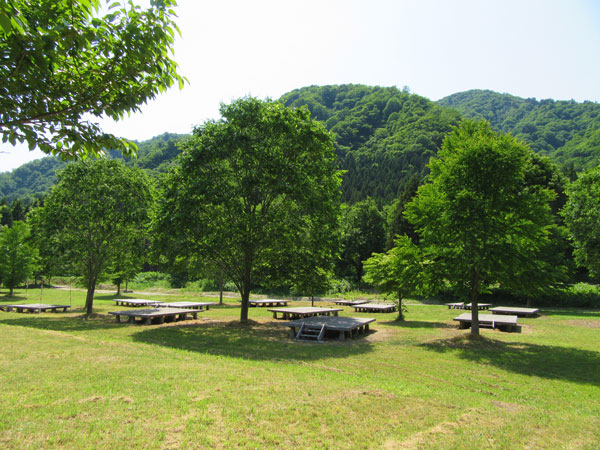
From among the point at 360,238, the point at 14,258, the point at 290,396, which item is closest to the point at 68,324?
the point at 290,396

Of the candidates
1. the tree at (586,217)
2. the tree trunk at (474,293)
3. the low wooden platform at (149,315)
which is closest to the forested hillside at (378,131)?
the tree at (586,217)

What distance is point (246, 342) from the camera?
15070 millimetres

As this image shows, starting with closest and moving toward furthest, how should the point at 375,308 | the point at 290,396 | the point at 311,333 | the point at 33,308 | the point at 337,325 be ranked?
1. the point at 290,396
2. the point at 337,325
3. the point at 311,333
4. the point at 33,308
5. the point at 375,308

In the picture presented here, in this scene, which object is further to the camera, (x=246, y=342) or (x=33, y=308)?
(x=33, y=308)

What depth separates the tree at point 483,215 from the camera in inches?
592

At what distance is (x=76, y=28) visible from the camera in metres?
3.92

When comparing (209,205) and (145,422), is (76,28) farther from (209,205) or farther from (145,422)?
(209,205)

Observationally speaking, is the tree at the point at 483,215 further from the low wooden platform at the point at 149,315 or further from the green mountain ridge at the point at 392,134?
the green mountain ridge at the point at 392,134

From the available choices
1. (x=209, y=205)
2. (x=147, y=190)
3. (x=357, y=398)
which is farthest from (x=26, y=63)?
(x=147, y=190)

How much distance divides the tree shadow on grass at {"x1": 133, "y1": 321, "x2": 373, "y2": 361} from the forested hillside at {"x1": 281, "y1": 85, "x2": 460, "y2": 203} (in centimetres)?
7819

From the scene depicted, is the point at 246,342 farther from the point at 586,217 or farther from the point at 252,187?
the point at 586,217

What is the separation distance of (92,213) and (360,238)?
4518cm

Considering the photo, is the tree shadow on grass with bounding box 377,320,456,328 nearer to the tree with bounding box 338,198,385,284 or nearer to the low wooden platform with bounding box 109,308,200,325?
the low wooden platform with bounding box 109,308,200,325

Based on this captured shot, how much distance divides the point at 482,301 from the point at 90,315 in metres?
38.2
